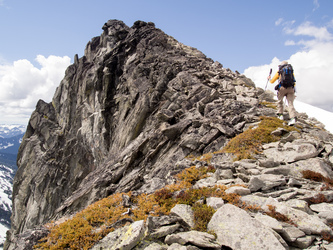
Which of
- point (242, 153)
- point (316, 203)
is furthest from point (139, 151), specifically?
point (316, 203)

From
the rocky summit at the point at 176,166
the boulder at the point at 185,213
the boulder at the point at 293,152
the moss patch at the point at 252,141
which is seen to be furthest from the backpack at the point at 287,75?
the boulder at the point at 185,213

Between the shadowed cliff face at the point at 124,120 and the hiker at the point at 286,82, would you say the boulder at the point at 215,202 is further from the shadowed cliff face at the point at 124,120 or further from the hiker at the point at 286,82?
the hiker at the point at 286,82

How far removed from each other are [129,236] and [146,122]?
2676cm

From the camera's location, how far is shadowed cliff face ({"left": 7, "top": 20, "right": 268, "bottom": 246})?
24453 mm

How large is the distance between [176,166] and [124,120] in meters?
22.7

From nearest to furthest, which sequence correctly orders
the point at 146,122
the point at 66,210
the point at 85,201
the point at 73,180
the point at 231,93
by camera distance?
the point at 85,201
the point at 66,210
the point at 231,93
the point at 146,122
the point at 73,180

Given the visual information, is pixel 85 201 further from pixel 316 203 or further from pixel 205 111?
pixel 316 203

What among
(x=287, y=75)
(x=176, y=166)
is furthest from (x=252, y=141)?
(x=287, y=75)

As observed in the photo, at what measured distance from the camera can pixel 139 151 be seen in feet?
90.7

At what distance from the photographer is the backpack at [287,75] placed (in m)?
20.3

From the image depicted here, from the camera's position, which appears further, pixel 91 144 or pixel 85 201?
pixel 91 144

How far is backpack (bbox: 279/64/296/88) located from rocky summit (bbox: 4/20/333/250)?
3.99 meters

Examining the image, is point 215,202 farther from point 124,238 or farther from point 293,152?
point 293,152

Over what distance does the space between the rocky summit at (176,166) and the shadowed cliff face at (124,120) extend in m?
0.22
